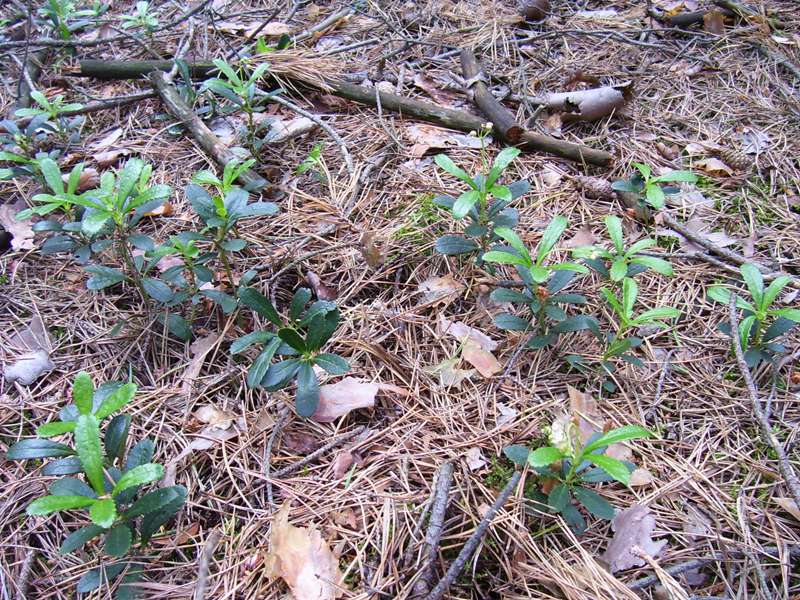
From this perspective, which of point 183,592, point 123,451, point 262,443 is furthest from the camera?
point 262,443

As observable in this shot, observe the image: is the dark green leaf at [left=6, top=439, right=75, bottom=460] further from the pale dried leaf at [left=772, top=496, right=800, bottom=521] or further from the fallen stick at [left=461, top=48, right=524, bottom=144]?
the fallen stick at [left=461, top=48, right=524, bottom=144]

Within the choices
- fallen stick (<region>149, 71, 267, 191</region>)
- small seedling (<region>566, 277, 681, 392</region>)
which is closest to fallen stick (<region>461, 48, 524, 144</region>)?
small seedling (<region>566, 277, 681, 392</region>)

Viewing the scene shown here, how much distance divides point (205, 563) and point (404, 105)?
7.32 ft

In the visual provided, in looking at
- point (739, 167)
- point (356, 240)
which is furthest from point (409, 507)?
point (739, 167)

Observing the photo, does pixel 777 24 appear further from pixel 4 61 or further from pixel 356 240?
pixel 4 61

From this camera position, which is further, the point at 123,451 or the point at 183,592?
the point at 123,451

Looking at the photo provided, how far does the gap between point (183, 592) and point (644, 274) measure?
1.92 m

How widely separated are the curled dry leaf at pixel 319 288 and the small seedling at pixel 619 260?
2.93 ft

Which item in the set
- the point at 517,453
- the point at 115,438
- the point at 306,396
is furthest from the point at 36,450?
the point at 517,453

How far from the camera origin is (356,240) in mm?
2166

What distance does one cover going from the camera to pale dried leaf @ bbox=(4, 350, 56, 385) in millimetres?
1823

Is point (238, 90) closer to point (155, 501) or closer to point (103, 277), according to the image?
point (103, 277)

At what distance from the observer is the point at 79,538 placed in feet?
4.42

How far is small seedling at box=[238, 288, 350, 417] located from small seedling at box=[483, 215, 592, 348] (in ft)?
1.90
